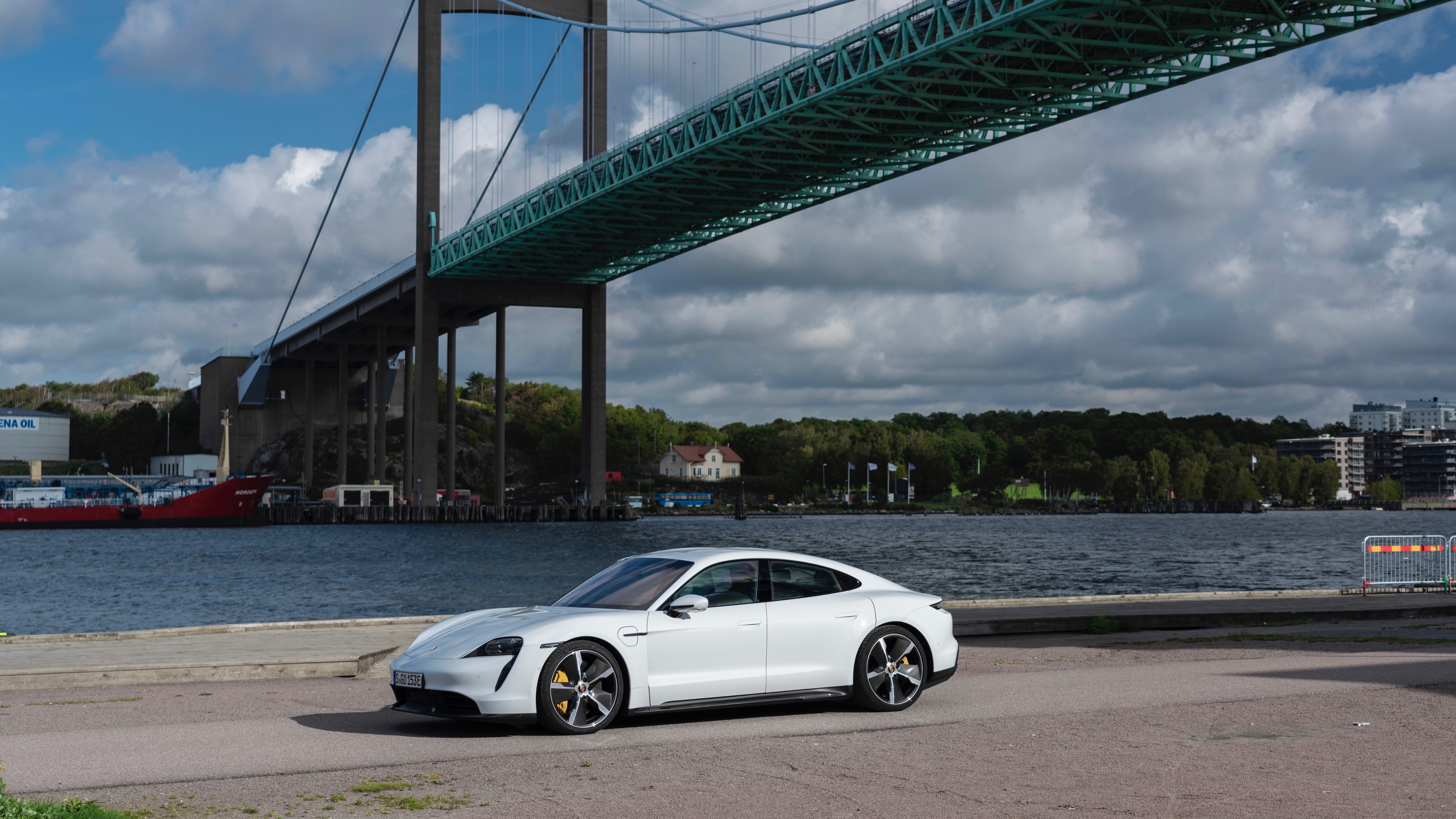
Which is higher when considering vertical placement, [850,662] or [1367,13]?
[1367,13]

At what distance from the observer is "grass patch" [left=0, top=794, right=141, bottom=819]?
17.5 ft

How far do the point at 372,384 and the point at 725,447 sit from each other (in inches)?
3076

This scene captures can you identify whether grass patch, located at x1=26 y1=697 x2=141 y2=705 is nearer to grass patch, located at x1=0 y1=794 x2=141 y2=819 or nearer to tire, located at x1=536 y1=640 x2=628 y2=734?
tire, located at x1=536 y1=640 x2=628 y2=734

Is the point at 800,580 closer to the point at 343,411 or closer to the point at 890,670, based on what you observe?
the point at 890,670

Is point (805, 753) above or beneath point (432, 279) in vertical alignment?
beneath

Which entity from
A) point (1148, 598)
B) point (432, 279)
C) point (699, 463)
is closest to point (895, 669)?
point (1148, 598)

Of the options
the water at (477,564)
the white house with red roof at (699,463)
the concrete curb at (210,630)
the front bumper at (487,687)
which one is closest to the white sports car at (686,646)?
the front bumper at (487,687)

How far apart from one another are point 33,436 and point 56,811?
140274mm

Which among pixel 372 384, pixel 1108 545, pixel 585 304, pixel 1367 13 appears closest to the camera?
pixel 1367 13

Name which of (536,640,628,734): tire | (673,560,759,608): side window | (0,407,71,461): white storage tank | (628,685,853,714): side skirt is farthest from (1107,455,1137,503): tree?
(536,640,628,734): tire

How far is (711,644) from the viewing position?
29.5ft

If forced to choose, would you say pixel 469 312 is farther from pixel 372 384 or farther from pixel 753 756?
pixel 753 756

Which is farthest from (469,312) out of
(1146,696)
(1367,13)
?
(1146,696)

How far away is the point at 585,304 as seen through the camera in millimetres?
85500
